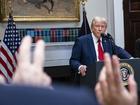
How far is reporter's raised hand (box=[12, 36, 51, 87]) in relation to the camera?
0.67 metres

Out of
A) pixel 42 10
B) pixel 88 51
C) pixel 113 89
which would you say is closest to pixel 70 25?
pixel 42 10

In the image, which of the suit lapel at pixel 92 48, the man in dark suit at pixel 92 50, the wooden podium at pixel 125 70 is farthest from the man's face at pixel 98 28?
the wooden podium at pixel 125 70

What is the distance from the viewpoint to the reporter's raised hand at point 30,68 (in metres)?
0.67

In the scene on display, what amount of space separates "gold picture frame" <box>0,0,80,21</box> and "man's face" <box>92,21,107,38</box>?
7.42ft

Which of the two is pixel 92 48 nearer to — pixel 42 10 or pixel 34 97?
pixel 42 10

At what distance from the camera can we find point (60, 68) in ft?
24.2

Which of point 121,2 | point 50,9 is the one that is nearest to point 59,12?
point 50,9

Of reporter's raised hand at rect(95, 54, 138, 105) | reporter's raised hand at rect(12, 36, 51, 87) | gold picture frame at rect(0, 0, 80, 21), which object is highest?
gold picture frame at rect(0, 0, 80, 21)

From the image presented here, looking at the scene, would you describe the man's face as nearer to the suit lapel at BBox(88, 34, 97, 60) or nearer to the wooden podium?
the suit lapel at BBox(88, 34, 97, 60)

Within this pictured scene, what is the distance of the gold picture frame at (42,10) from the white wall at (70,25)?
119 mm

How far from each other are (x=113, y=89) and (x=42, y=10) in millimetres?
6766

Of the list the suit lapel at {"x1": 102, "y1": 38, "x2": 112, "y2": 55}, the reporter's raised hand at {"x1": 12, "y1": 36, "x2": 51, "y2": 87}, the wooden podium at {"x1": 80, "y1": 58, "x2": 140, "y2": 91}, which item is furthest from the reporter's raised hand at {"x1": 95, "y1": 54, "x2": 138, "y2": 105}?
the suit lapel at {"x1": 102, "y1": 38, "x2": 112, "y2": 55}

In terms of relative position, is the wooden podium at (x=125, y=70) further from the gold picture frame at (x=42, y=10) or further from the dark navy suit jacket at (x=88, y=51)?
Answer: the gold picture frame at (x=42, y=10)

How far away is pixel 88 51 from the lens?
492cm
